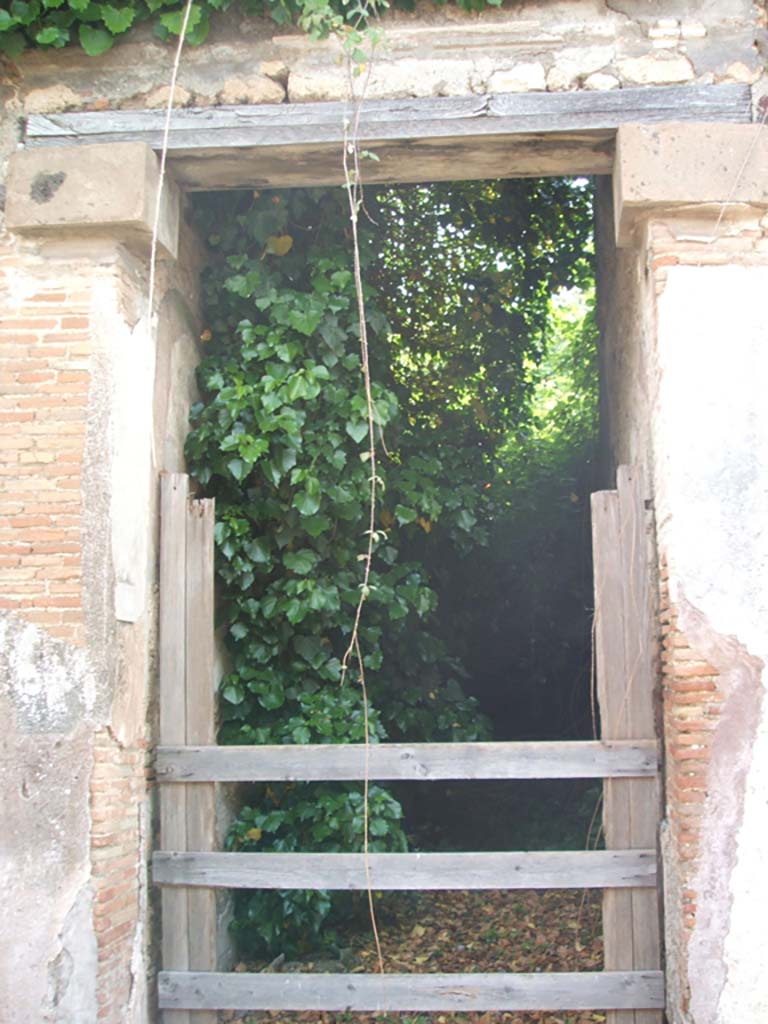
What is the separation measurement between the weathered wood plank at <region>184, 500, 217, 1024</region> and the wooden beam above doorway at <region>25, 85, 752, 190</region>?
156cm

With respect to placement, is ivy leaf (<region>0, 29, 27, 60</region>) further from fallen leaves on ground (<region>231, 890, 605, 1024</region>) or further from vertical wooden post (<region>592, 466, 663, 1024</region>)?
fallen leaves on ground (<region>231, 890, 605, 1024</region>)

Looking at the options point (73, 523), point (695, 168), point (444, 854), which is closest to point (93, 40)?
point (73, 523)

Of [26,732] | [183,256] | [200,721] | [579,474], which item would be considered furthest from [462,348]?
[26,732]

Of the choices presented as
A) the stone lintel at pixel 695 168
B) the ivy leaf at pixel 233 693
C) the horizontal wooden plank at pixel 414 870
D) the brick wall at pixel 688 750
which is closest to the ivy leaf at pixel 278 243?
the stone lintel at pixel 695 168

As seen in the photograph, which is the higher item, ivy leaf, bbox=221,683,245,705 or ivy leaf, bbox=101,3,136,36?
ivy leaf, bbox=101,3,136,36

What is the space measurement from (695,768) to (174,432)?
8.93 ft

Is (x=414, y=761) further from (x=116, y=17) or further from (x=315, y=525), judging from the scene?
(x=116, y=17)

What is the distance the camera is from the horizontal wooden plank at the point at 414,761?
4125 mm

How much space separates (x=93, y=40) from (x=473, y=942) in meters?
4.76

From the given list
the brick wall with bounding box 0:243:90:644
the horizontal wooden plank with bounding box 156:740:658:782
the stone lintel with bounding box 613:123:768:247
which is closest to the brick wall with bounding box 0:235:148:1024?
the brick wall with bounding box 0:243:90:644

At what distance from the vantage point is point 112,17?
4.23 metres

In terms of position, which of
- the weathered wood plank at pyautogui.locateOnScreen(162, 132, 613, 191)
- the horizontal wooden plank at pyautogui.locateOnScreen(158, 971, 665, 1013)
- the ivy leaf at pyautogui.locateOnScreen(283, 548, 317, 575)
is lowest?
the horizontal wooden plank at pyautogui.locateOnScreen(158, 971, 665, 1013)

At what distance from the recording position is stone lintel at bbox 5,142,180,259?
13.7 ft

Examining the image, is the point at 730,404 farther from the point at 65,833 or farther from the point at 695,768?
the point at 65,833
